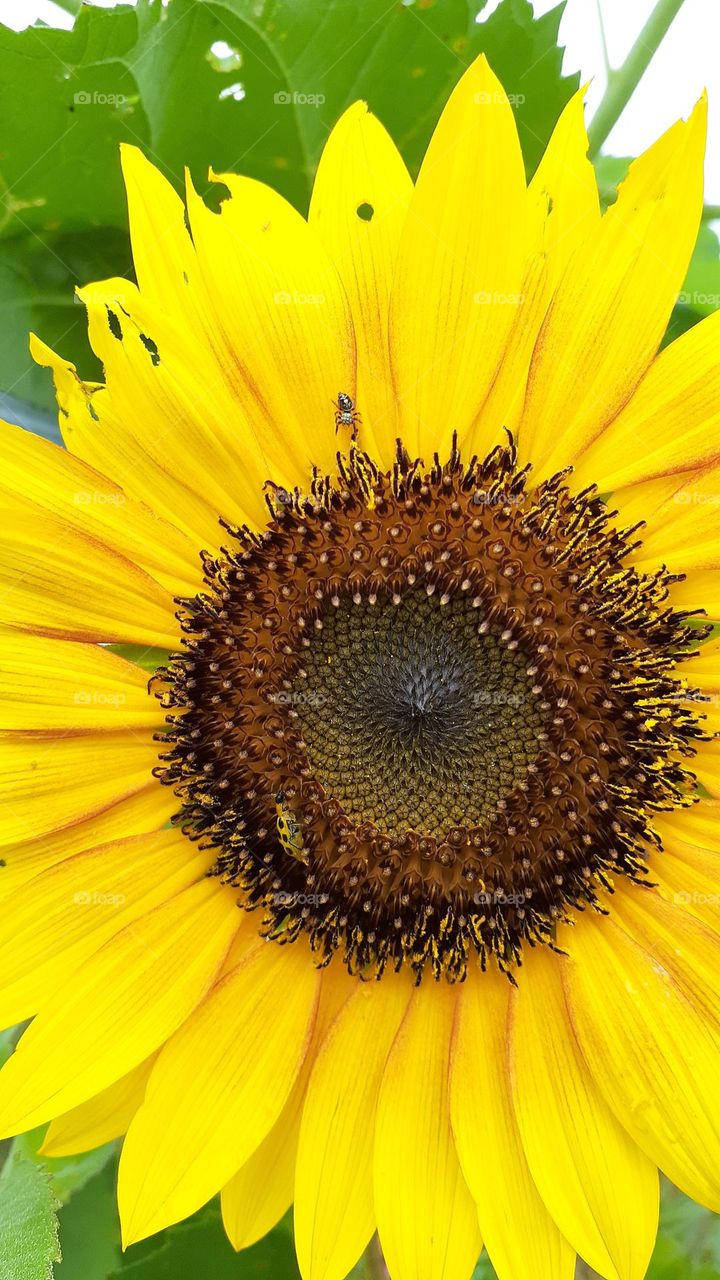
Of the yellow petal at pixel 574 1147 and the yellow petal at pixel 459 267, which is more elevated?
the yellow petal at pixel 459 267

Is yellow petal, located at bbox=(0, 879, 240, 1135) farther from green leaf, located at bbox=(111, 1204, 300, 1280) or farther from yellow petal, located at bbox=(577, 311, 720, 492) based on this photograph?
yellow petal, located at bbox=(577, 311, 720, 492)

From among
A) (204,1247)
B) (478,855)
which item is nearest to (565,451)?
(478,855)

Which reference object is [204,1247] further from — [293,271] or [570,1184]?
[293,271]

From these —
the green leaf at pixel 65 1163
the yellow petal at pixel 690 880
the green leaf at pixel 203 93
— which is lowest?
the green leaf at pixel 65 1163

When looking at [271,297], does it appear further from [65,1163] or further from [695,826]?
[65,1163]

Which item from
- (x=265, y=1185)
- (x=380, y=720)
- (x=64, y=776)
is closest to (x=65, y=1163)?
(x=265, y=1185)

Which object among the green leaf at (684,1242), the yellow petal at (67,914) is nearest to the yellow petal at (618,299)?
the yellow petal at (67,914)

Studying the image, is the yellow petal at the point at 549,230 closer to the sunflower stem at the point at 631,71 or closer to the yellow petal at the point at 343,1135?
the sunflower stem at the point at 631,71
